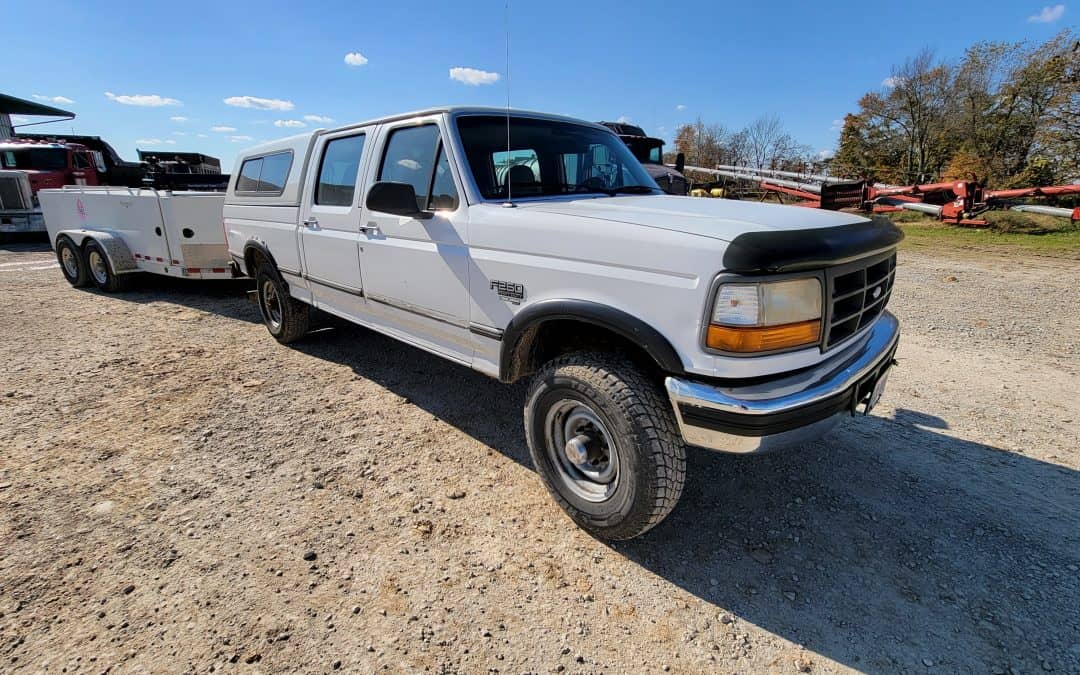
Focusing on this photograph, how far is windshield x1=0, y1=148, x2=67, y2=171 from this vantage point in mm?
13266

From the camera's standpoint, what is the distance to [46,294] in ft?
25.2

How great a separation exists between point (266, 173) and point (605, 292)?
13.9ft

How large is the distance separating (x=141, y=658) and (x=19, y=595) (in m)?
0.79

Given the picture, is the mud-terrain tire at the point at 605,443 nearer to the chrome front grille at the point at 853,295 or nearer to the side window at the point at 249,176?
the chrome front grille at the point at 853,295

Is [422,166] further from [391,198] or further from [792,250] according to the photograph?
[792,250]

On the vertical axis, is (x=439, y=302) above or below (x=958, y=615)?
above

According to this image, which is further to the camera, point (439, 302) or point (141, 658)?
point (439, 302)

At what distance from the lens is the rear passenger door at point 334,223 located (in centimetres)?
379

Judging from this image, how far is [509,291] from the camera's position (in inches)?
104

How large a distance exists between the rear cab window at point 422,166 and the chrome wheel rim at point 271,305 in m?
2.69

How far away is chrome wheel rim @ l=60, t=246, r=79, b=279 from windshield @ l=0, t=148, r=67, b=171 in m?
7.89

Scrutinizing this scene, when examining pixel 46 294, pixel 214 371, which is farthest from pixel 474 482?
pixel 46 294

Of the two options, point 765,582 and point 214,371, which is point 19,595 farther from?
point 765,582

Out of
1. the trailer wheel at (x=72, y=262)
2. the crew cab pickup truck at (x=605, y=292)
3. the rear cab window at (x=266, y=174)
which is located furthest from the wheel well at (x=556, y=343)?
the trailer wheel at (x=72, y=262)
